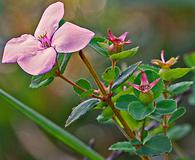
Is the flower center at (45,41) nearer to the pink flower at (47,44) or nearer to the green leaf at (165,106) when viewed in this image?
the pink flower at (47,44)

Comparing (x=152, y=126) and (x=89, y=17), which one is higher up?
(x=152, y=126)

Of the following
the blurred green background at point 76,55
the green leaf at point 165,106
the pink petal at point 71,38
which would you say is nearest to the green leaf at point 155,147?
the green leaf at point 165,106

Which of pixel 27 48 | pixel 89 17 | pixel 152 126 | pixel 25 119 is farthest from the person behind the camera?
pixel 89 17

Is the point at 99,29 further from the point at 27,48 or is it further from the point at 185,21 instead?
the point at 27,48


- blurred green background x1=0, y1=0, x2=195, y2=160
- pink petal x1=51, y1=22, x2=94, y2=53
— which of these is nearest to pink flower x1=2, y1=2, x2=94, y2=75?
pink petal x1=51, y1=22, x2=94, y2=53

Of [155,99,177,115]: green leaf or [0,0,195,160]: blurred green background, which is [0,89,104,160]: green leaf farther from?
[0,0,195,160]: blurred green background

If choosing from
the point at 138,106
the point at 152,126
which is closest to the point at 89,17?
the point at 152,126
